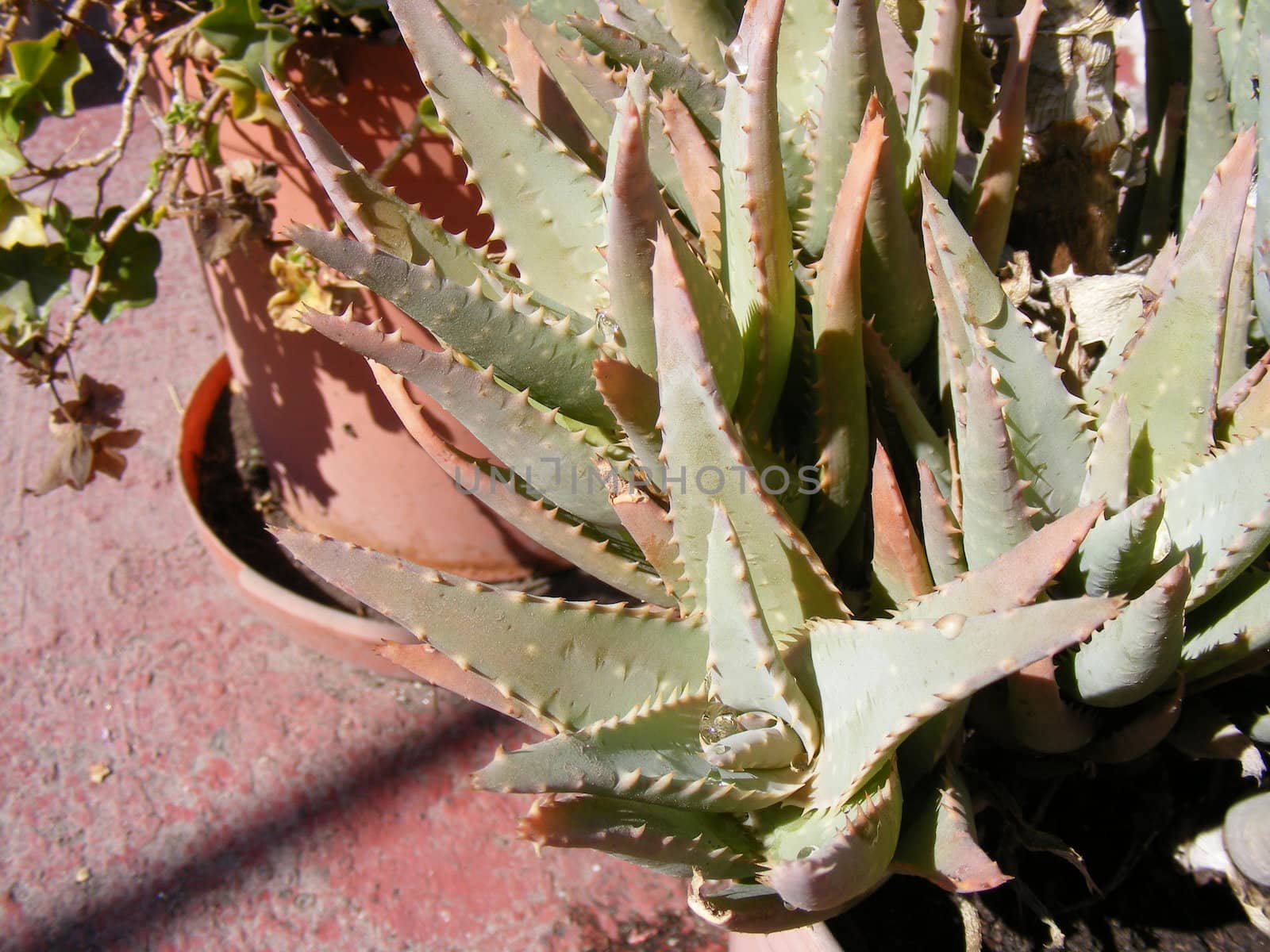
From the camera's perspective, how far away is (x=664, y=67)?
0.59 meters

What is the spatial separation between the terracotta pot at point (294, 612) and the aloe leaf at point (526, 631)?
822 mm

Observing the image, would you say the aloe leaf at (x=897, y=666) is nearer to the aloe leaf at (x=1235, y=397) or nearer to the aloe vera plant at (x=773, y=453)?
the aloe vera plant at (x=773, y=453)

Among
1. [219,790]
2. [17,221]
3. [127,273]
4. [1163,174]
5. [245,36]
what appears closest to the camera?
[1163,174]

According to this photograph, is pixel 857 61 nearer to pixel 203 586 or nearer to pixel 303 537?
pixel 303 537

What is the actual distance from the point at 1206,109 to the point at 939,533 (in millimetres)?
376

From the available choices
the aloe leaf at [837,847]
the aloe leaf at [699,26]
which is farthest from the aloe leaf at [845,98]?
the aloe leaf at [837,847]

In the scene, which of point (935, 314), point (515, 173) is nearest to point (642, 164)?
point (515, 173)

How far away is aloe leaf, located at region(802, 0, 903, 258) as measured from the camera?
51 centimetres

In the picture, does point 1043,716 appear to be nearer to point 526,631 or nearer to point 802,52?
point 526,631

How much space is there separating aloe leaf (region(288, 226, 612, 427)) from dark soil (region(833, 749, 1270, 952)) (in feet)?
1.16

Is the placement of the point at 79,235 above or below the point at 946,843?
below

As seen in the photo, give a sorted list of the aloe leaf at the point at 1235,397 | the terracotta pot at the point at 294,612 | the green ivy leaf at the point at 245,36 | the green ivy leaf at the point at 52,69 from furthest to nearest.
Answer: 1. the terracotta pot at the point at 294,612
2. the green ivy leaf at the point at 52,69
3. the green ivy leaf at the point at 245,36
4. the aloe leaf at the point at 1235,397

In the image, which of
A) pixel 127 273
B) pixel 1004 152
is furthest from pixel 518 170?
pixel 127 273

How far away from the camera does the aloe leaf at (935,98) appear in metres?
0.53
